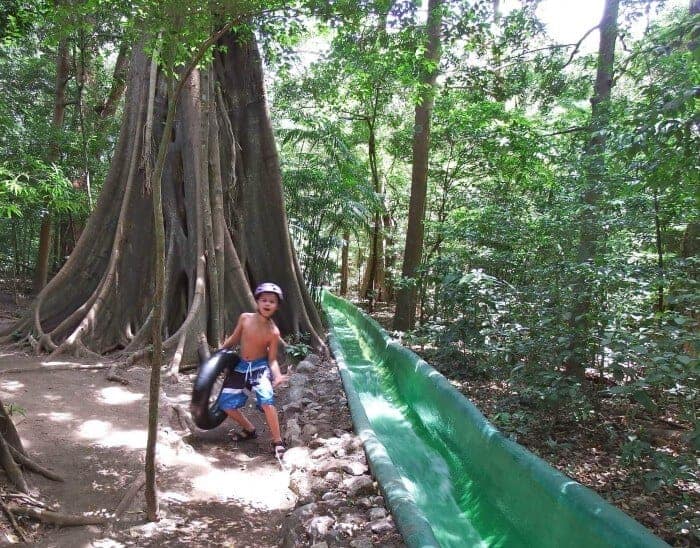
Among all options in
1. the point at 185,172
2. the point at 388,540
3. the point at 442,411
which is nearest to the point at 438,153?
the point at 185,172

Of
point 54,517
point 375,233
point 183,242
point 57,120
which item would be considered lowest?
point 54,517

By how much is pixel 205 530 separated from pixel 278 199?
5814mm

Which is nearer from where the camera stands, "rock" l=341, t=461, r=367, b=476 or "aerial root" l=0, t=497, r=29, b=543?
"aerial root" l=0, t=497, r=29, b=543

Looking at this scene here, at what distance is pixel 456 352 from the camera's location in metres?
7.56

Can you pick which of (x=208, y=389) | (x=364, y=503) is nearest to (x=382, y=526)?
(x=364, y=503)

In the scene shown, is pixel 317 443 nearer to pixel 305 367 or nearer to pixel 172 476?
pixel 172 476

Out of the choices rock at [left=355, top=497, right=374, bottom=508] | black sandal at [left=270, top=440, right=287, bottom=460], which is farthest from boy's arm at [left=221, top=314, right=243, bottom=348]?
rock at [left=355, top=497, right=374, bottom=508]

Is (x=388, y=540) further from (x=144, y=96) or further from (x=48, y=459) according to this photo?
(x=144, y=96)

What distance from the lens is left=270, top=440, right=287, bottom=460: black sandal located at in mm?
4234

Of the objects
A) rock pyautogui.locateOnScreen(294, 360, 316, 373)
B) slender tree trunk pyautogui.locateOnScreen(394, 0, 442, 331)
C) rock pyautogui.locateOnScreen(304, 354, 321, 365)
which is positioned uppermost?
slender tree trunk pyautogui.locateOnScreen(394, 0, 442, 331)

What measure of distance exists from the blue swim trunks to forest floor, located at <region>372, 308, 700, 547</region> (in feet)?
7.51

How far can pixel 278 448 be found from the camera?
4305 millimetres

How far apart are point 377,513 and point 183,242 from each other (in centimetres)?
486

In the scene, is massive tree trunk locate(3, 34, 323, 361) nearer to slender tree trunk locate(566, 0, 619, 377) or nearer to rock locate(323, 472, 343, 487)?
rock locate(323, 472, 343, 487)
